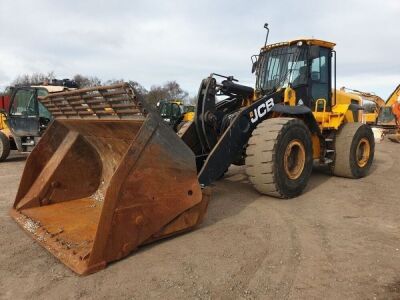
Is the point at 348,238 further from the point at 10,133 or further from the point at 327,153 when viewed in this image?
the point at 10,133

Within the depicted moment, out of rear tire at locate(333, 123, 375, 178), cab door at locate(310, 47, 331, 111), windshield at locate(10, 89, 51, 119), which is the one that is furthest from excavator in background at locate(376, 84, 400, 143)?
windshield at locate(10, 89, 51, 119)

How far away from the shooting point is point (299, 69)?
6.97 meters

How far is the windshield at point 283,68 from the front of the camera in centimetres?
693

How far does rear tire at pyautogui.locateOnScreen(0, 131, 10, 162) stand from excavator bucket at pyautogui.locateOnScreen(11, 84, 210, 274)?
7136 millimetres

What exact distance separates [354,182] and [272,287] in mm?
4847

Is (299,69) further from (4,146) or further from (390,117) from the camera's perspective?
(390,117)

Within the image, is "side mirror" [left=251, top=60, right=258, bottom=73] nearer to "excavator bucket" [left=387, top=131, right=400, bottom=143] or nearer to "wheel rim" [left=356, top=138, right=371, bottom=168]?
"wheel rim" [left=356, top=138, right=371, bottom=168]

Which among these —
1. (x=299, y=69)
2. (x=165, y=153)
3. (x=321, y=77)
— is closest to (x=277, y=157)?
(x=165, y=153)

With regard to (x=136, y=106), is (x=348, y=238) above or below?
below

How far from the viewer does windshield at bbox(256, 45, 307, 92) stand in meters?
6.93

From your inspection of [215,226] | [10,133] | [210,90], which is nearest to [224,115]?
[210,90]

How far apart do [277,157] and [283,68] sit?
7.53 ft

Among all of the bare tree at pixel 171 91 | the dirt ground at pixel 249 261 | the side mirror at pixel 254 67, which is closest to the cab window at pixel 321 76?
the side mirror at pixel 254 67

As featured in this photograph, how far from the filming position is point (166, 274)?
3363 mm
